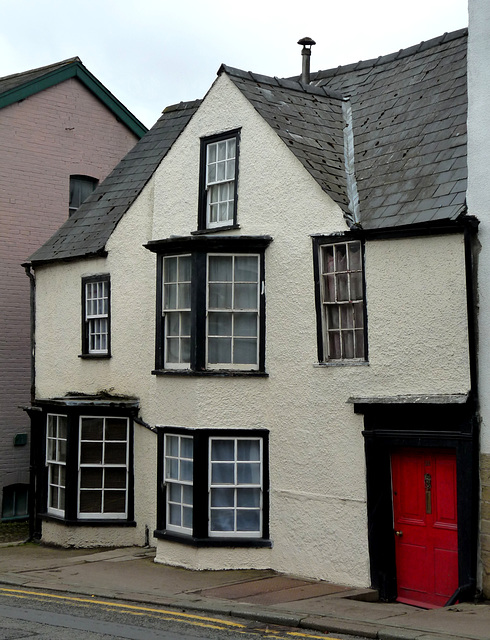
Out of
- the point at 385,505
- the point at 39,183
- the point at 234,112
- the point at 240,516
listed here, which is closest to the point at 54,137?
the point at 39,183

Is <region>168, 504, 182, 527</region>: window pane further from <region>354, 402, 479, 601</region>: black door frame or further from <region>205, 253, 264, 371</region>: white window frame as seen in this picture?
<region>354, 402, 479, 601</region>: black door frame

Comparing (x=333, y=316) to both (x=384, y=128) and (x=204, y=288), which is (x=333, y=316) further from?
(x=384, y=128)

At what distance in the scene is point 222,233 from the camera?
1593 cm

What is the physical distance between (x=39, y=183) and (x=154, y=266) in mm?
6904

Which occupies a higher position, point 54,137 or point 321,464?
point 54,137

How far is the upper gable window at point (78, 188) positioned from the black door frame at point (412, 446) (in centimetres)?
1270

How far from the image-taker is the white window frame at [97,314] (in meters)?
19.0

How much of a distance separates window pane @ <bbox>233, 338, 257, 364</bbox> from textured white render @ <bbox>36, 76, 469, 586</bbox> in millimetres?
296

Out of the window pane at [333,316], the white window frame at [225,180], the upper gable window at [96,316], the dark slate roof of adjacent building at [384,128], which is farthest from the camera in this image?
the upper gable window at [96,316]

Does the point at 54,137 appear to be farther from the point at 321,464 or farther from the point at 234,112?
the point at 321,464

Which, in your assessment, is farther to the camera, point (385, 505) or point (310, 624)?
point (385, 505)

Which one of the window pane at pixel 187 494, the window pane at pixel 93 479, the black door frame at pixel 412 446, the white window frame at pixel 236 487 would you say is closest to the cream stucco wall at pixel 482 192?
the black door frame at pixel 412 446

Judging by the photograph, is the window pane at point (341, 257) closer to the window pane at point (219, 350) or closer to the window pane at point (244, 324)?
the window pane at point (244, 324)

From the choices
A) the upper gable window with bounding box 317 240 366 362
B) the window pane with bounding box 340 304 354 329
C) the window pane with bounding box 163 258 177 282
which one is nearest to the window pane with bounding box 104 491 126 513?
the window pane with bounding box 163 258 177 282
